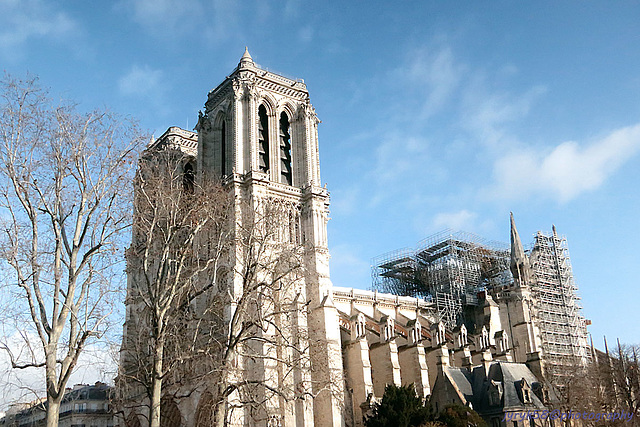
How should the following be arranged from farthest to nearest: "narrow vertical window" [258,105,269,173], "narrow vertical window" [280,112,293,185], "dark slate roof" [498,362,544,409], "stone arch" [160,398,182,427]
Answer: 1. "narrow vertical window" [280,112,293,185]
2. "narrow vertical window" [258,105,269,173]
3. "stone arch" [160,398,182,427]
4. "dark slate roof" [498,362,544,409]

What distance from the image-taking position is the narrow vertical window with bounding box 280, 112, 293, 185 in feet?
119

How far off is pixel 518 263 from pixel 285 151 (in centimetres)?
2014

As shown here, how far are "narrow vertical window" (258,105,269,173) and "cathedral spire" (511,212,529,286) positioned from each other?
21.1 m

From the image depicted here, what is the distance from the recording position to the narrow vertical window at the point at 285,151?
36344mm

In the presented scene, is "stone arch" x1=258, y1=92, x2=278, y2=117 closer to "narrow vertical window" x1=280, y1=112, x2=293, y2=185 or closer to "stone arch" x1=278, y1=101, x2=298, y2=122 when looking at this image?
"stone arch" x1=278, y1=101, x2=298, y2=122

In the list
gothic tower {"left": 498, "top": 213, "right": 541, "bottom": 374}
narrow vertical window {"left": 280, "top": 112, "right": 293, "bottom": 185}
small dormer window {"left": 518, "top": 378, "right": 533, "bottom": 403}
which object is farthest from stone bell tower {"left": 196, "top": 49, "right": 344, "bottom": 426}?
gothic tower {"left": 498, "top": 213, "right": 541, "bottom": 374}

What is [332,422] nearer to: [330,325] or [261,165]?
[330,325]

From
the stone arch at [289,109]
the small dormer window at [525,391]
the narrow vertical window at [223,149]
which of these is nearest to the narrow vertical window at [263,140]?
the stone arch at [289,109]

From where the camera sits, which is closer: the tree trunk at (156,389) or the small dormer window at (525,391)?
the tree trunk at (156,389)

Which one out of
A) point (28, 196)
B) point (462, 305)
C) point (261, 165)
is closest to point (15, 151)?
point (28, 196)

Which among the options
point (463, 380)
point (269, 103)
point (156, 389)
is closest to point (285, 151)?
point (269, 103)

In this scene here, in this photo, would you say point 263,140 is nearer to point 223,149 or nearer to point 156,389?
point 223,149

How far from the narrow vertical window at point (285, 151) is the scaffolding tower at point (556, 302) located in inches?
867

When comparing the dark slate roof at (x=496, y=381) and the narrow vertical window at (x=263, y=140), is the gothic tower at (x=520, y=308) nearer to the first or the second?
the dark slate roof at (x=496, y=381)
